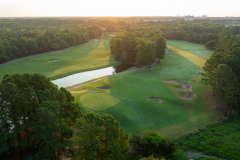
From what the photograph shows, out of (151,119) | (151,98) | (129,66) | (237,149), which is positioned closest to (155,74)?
(129,66)

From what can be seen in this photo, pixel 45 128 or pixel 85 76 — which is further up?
pixel 45 128

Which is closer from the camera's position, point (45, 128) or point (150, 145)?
point (45, 128)

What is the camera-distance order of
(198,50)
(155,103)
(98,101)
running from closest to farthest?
(98,101)
(155,103)
(198,50)

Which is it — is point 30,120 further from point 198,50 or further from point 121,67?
point 198,50

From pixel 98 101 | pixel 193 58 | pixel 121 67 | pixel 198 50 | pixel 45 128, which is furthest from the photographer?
pixel 198 50

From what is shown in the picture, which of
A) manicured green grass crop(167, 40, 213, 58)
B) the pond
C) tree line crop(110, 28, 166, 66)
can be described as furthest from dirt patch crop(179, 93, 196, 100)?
manicured green grass crop(167, 40, 213, 58)

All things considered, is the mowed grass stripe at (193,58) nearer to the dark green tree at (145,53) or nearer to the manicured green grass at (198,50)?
the manicured green grass at (198,50)

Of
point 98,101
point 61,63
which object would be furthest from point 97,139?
point 61,63
